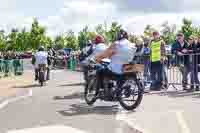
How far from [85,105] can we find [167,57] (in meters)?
5.23

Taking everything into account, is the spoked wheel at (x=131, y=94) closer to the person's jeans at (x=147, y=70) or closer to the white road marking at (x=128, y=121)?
the white road marking at (x=128, y=121)

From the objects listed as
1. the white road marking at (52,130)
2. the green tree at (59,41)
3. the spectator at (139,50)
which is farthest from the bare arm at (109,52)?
the green tree at (59,41)

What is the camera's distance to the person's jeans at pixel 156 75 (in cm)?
1564

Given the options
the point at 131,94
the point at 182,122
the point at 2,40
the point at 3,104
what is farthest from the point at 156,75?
the point at 2,40

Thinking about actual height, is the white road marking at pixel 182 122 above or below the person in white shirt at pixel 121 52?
below

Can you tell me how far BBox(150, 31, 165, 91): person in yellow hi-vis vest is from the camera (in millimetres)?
15461

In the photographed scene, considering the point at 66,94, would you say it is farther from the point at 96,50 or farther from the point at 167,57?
the point at 167,57

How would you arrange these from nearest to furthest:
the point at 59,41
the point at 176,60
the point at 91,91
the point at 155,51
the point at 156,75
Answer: the point at 91,91, the point at 155,51, the point at 156,75, the point at 176,60, the point at 59,41

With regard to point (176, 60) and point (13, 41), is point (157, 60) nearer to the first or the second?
point (176, 60)

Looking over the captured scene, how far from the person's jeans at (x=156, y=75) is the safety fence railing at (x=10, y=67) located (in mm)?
16308

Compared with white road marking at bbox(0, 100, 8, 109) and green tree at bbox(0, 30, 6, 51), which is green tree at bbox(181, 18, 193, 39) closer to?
green tree at bbox(0, 30, 6, 51)

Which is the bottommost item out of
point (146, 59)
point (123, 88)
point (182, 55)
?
point (123, 88)

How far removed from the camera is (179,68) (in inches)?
621

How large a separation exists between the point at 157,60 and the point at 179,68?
2.44 feet
